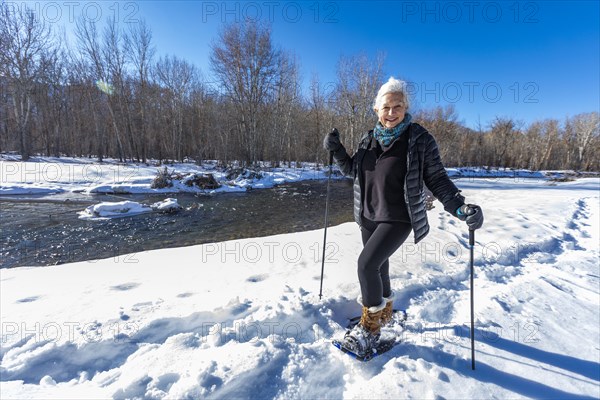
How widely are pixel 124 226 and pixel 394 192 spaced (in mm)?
8209

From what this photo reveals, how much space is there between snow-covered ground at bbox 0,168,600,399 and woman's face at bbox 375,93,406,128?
5.85 feet

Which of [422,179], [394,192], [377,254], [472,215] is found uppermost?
[422,179]

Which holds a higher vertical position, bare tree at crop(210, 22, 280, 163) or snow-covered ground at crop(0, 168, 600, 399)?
bare tree at crop(210, 22, 280, 163)

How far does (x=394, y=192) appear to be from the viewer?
6.48 feet

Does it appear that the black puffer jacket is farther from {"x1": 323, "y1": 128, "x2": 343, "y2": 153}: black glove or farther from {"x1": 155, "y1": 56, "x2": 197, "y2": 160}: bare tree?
{"x1": 155, "y1": 56, "x2": 197, "y2": 160}: bare tree

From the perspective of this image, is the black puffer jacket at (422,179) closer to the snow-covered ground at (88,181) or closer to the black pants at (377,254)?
the black pants at (377,254)

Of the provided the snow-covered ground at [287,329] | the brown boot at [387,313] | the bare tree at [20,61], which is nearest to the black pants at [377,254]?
the brown boot at [387,313]

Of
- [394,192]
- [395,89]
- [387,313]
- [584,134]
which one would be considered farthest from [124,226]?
[584,134]

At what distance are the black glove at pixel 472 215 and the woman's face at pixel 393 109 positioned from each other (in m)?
0.82

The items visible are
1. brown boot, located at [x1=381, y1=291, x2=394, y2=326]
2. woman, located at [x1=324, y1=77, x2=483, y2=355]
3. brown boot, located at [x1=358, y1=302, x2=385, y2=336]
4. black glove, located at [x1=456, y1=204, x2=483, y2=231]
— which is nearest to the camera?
black glove, located at [x1=456, y1=204, x2=483, y2=231]

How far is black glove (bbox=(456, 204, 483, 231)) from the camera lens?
1811 mm

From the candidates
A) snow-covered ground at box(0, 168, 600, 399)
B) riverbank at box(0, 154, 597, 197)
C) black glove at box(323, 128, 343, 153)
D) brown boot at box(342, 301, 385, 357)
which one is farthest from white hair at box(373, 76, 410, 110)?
riverbank at box(0, 154, 597, 197)

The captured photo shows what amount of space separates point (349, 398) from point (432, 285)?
6.48ft

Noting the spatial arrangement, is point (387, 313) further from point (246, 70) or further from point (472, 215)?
point (246, 70)
